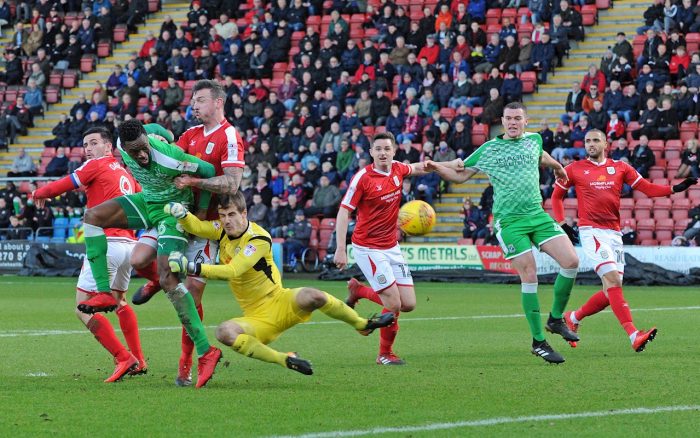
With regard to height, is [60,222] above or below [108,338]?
below

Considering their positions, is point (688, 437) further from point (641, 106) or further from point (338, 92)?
point (338, 92)

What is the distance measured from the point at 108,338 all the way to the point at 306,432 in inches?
132

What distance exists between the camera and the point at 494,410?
8.01m

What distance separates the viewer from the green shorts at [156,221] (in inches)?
373

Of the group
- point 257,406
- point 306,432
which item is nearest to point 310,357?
point 257,406

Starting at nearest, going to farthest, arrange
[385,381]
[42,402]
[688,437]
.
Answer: [688,437], [42,402], [385,381]

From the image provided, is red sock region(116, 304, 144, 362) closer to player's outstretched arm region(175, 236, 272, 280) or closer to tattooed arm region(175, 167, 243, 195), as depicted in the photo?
player's outstretched arm region(175, 236, 272, 280)

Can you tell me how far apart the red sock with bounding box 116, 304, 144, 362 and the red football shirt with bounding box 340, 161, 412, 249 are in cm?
246

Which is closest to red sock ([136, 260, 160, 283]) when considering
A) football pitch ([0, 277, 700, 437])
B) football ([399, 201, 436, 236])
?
football pitch ([0, 277, 700, 437])

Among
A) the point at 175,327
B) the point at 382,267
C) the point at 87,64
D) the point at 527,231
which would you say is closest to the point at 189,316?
A: the point at 382,267

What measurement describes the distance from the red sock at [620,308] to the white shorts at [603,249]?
334 mm

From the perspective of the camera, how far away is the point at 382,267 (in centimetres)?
1179

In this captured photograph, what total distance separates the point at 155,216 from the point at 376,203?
2.88m

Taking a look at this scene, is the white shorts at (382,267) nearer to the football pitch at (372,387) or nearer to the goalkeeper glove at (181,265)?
the football pitch at (372,387)
